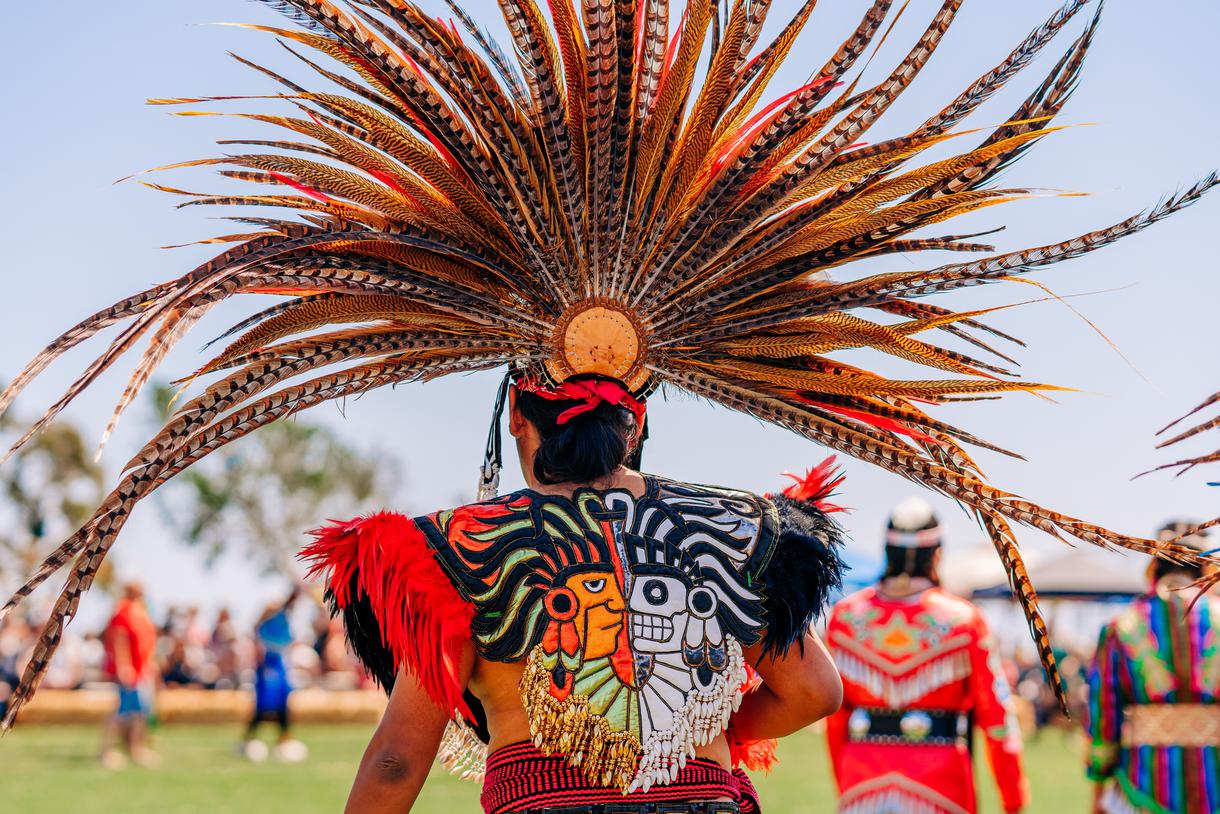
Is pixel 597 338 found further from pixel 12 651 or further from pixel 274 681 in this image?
pixel 12 651

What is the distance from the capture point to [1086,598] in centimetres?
2133

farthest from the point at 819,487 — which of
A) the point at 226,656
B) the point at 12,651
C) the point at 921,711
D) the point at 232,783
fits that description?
the point at 226,656

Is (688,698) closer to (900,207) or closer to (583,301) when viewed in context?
(583,301)

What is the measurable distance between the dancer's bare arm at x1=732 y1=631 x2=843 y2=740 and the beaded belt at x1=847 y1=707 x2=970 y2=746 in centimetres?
283

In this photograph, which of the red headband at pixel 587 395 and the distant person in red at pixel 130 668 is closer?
the red headband at pixel 587 395

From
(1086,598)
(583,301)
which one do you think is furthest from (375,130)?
(1086,598)

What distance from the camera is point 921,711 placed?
566 centimetres

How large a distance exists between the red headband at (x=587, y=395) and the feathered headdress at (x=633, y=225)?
0.08m

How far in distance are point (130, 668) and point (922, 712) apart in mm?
9989

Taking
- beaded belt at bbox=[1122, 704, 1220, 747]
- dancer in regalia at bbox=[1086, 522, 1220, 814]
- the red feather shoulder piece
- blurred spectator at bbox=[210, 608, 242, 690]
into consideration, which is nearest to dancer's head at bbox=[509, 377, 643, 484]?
the red feather shoulder piece

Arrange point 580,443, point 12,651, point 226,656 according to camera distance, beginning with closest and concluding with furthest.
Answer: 1. point 580,443
2. point 12,651
3. point 226,656

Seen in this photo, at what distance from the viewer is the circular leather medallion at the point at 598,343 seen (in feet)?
9.99

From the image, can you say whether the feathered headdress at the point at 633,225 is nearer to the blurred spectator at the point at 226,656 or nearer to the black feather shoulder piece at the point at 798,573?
→ the black feather shoulder piece at the point at 798,573

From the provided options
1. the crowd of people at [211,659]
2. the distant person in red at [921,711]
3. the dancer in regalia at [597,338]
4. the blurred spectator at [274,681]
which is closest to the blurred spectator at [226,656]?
the crowd of people at [211,659]
